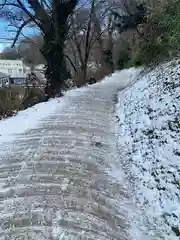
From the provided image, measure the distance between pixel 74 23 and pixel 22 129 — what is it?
29.2 metres

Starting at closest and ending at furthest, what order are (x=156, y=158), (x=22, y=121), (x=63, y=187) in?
(x=63, y=187) < (x=156, y=158) < (x=22, y=121)

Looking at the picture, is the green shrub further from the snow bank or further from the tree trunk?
the tree trunk

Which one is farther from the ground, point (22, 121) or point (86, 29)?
point (86, 29)

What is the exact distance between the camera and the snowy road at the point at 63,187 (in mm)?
4555

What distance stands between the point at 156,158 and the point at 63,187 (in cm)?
147

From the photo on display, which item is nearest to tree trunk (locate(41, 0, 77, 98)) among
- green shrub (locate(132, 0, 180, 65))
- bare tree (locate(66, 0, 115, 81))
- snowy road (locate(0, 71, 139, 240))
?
green shrub (locate(132, 0, 180, 65))

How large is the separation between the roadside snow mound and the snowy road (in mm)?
220

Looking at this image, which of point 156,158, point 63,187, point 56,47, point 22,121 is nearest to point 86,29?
point 56,47

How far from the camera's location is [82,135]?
8.92 meters

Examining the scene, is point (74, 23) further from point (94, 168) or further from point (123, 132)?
point (94, 168)

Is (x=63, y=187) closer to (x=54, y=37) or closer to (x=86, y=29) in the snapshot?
(x=54, y=37)

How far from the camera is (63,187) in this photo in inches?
224

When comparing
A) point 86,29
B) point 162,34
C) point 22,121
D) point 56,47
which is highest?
point 86,29

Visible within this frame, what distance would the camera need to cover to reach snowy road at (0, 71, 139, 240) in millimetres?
4555
